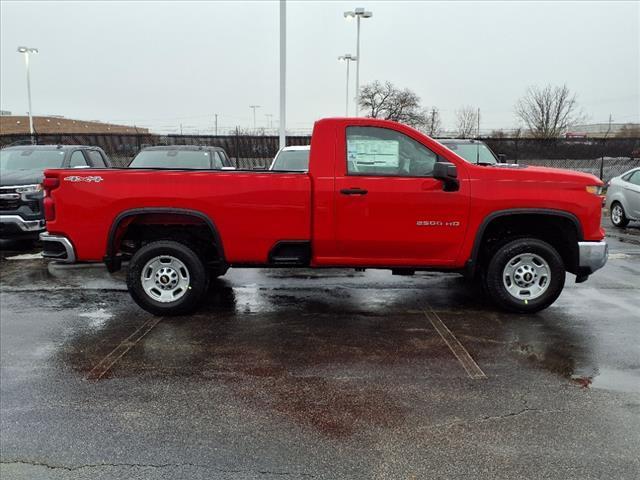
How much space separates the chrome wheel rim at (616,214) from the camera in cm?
1389

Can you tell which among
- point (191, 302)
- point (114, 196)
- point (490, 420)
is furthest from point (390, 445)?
point (114, 196)

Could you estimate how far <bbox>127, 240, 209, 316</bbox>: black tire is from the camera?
577 centimetres

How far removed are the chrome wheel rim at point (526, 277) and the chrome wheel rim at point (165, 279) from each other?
11.4 feet

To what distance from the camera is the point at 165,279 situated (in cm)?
587

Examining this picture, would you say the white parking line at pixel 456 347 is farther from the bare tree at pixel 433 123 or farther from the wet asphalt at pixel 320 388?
the bare tree at pixel 433 123

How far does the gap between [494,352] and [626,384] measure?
105cm

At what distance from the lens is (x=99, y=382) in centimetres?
424

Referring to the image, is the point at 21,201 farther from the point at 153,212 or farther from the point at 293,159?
the point at 153,212

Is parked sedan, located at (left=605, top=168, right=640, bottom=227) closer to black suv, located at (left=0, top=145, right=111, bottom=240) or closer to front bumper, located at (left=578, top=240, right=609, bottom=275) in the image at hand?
front bumper, located at (left=578, top=240, right=609, bottom=275)

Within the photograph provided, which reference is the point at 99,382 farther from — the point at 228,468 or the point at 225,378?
the point at 228,468

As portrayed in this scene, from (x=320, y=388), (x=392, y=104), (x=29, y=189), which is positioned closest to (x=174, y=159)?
(x=29, y=189)

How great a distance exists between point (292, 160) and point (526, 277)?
204 inches

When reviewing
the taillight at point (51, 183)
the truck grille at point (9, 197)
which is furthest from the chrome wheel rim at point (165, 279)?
the truck grille at point (9, 197)

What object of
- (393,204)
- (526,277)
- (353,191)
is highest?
(353,191)
